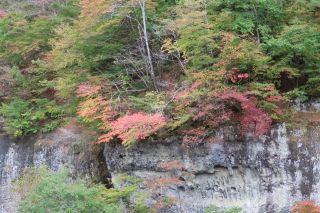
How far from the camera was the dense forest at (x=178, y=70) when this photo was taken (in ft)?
39.8

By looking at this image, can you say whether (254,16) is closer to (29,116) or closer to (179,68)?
(179,68)

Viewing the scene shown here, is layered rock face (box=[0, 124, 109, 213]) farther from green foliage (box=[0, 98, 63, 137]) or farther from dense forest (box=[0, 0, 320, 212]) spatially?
dense forest (box=[0, 0, 320, 212])

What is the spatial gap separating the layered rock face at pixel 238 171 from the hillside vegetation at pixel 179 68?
1.86ft

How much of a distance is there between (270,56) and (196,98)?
2.70 meters

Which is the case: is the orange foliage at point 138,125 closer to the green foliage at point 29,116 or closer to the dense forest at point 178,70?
the dense forest at point 178,70

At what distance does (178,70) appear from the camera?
14805 millimetres

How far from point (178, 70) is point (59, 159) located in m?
6.14

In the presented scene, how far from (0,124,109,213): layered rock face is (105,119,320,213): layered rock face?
8.83 feet

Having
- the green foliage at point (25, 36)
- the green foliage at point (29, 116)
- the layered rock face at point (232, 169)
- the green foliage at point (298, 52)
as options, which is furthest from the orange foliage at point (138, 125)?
the green foliage at point (25, 36)

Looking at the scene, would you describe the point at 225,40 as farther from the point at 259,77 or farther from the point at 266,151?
the point at 266,151

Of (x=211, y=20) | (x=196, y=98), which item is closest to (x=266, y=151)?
(x=196, y=98)

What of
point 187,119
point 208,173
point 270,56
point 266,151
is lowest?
point 208,173

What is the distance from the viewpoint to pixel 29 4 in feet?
68.9

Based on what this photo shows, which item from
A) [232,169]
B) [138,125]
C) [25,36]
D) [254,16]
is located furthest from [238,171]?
[25,36]
